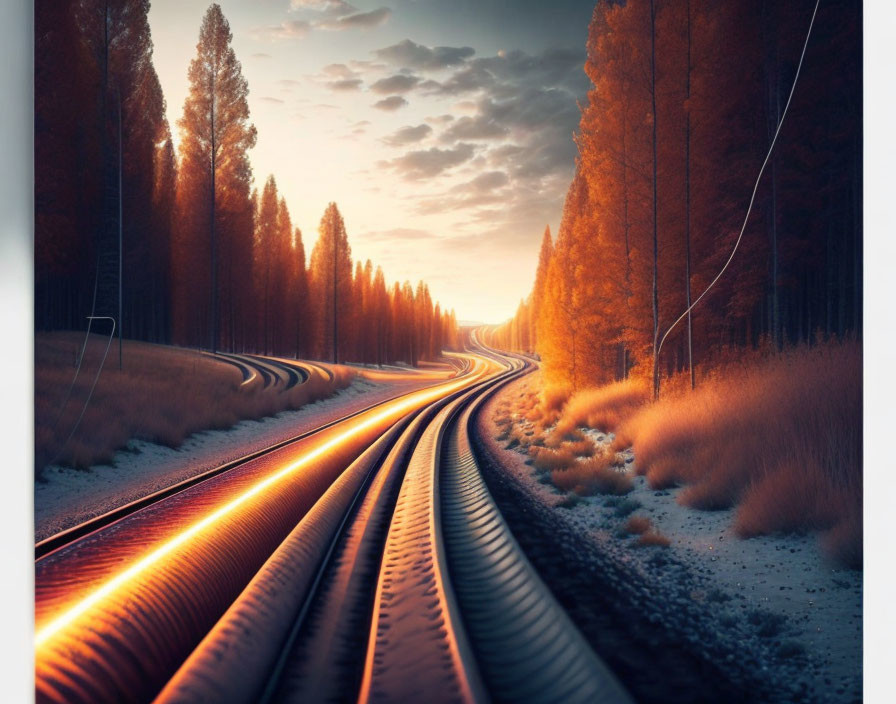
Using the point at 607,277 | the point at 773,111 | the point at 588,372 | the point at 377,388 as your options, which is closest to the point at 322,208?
the point at 773,111

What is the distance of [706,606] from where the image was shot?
3172 mm

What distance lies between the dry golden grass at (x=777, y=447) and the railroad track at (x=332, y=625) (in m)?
2.29

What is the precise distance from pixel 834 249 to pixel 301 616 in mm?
8760

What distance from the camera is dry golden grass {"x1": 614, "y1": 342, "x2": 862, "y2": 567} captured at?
3486 millimetres

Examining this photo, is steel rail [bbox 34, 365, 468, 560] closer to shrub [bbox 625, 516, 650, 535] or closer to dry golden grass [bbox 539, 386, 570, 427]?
shrub [bbox 625, 516, 650, 535]

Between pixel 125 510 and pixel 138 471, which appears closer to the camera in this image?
pixel 125 510

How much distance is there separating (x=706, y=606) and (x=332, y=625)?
2.63 meters

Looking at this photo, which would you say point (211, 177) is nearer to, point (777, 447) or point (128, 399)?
point (128, 399)

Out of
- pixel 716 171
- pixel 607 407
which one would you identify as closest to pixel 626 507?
pixel 607 407

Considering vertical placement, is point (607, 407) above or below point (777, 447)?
below

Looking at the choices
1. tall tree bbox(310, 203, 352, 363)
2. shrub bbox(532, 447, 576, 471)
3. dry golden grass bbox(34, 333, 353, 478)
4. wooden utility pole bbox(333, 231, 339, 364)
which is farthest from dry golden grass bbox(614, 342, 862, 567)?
tall tree bbox(310, 203, 352, 363)

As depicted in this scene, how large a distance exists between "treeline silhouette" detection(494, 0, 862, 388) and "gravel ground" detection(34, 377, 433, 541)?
26.1 ft

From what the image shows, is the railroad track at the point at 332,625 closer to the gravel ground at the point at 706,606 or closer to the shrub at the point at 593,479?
the gravel ground at the point at 706,606

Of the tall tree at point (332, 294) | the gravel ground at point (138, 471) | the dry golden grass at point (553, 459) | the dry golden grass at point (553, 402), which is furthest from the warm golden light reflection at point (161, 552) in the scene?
the tall tree at point (332, 294)
